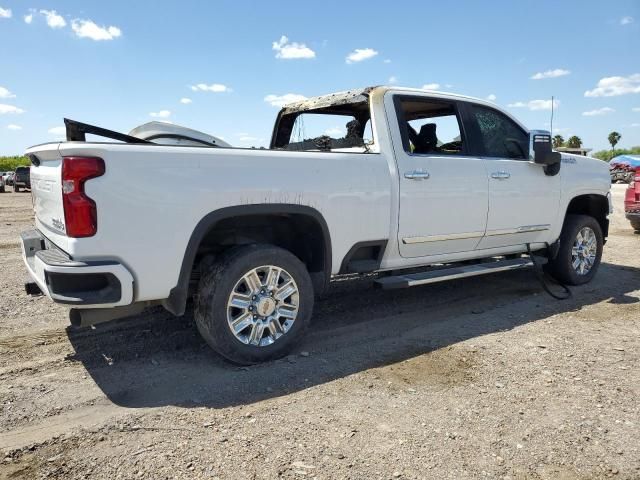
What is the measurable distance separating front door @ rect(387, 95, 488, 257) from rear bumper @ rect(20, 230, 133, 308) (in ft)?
7.47

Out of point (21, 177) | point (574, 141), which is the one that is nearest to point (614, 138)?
point (574, 141)

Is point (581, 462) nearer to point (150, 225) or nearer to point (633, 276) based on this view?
point (150, 225)

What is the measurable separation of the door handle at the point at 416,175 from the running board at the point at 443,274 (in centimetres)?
88

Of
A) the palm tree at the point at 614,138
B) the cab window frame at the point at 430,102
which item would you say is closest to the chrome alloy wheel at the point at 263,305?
the cab window frame at the point at 430,102

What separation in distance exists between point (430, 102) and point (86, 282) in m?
3.49

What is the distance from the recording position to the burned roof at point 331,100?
4566 mm

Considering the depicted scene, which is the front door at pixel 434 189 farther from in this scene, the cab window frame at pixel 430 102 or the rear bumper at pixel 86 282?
the rear bumper at pixel 86 282

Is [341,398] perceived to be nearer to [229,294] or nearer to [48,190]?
[229,294]

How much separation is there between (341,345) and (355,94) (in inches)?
89.0

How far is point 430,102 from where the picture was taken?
4.90 meters

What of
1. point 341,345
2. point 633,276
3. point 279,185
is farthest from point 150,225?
point 633,276

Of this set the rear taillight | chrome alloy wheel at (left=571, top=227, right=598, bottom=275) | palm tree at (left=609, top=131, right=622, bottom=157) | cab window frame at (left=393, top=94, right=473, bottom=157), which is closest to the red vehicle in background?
chrome alloy wheel at (left=571, top=227, right=598, bottom=275)

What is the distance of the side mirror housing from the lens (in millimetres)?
5195

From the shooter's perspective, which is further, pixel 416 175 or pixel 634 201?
pixel 634 201
